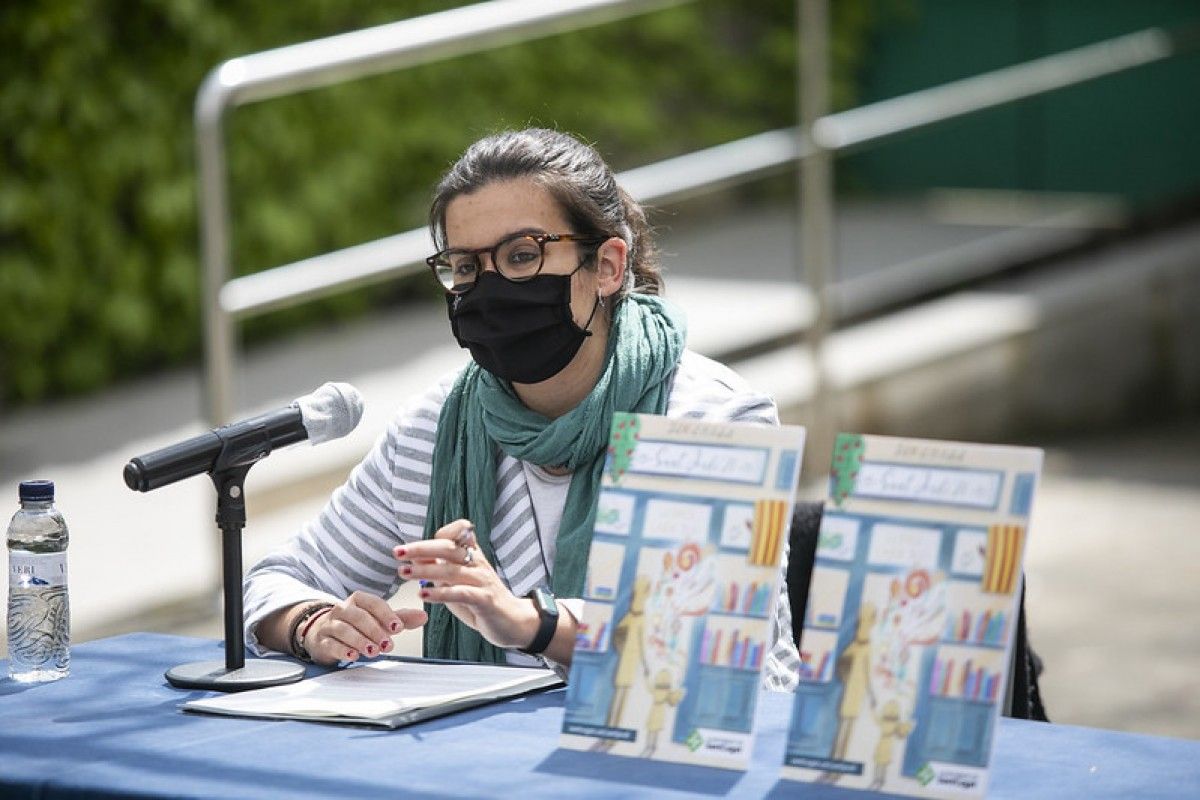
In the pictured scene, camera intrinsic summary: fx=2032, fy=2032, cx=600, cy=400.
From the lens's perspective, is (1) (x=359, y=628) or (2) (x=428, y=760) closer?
(2) (x=428, y=760)

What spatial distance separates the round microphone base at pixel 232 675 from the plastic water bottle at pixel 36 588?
0.15m

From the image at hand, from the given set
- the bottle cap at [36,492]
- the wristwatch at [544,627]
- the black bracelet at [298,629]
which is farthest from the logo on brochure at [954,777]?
the bottle cap at [36,492]

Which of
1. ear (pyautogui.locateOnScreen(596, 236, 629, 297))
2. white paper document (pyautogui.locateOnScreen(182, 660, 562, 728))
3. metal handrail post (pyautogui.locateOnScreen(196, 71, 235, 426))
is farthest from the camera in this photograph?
metal handrail post (pyautogui.locateOnScreen(196, 71, 235, 426))

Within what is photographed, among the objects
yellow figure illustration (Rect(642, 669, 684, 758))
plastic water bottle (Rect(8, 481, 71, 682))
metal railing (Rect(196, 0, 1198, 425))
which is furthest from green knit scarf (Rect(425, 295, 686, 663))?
metal railing (Rect(196, 0, 1198, 425))

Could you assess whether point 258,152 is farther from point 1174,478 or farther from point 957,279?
point 1174,478

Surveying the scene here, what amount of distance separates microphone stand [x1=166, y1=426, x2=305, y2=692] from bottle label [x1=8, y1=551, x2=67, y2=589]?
0.62 ft

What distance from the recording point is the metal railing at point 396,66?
4.76 meters

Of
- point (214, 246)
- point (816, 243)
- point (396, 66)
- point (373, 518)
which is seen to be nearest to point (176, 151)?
point (396, 66)

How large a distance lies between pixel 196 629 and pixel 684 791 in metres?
3.01

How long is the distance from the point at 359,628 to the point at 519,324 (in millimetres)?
457

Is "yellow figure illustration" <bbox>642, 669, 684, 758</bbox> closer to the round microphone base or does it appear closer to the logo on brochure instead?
the logo on brochure

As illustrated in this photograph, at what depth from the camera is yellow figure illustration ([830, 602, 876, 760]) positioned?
6.35 feet

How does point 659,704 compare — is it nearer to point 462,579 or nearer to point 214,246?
point 462,579

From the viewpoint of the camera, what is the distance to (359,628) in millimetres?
2488
